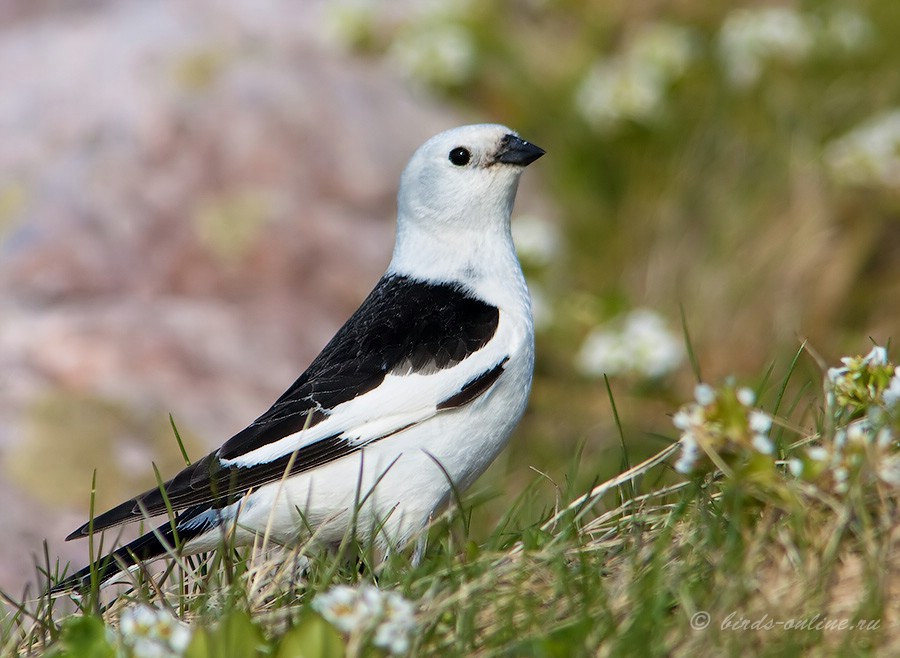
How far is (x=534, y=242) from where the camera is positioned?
688 centimetres

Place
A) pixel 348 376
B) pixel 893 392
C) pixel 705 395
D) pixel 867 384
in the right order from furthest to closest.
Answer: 1. pixel 348 376
2. pixel 867 384
3. pixel 893 392
4. pixel 705 395

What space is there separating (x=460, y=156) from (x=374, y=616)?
7.35ft

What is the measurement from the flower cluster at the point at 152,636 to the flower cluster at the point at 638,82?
547 cm

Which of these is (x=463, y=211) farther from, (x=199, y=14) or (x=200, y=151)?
(x=199, y=14)

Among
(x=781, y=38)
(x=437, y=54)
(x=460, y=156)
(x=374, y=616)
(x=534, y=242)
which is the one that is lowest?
(x=374, y=616)

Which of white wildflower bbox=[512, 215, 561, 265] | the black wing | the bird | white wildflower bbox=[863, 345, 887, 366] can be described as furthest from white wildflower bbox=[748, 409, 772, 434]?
white wildflower bbox=[512, 215, 561, 265]

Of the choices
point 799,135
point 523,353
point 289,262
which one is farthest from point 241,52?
point 523,353

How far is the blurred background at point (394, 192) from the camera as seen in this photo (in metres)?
6.35

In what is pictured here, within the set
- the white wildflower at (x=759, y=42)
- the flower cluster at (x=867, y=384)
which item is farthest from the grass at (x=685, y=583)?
the white wildflower at (x=759, y=42)

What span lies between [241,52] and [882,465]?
594 centimetres

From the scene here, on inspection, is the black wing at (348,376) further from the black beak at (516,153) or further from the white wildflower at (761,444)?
the white wildflower at (761,444)

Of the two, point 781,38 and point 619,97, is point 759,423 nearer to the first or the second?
point 619,97

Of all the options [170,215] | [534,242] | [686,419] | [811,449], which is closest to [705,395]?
[686,419]

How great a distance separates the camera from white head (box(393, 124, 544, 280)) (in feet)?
13.8
